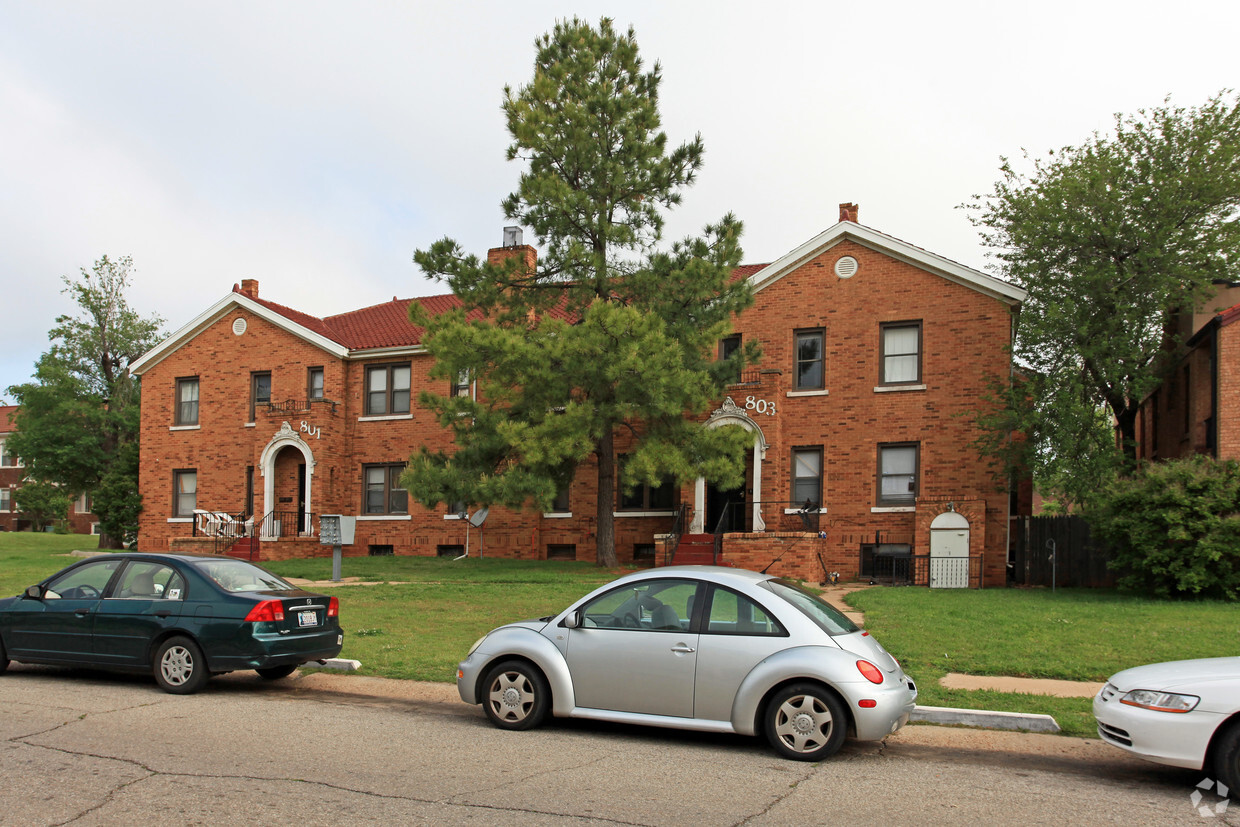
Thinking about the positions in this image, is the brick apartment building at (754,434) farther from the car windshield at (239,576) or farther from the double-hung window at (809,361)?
the car windshield at (239,576)

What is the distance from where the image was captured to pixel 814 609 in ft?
25.7

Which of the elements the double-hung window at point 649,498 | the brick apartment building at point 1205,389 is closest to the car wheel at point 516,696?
the brick apartment building at point 1205,389

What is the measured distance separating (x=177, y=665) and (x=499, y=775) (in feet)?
15.0

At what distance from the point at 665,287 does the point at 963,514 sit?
→ 824 cm

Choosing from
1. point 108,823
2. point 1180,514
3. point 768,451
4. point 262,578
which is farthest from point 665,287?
point 108,823

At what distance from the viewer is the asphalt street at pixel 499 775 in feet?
19.1

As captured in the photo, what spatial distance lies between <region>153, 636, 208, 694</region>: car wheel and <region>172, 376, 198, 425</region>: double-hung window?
24.0m

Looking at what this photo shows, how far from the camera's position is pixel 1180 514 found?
658 inches

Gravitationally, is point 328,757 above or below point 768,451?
below

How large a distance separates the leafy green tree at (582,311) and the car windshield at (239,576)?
388 inches

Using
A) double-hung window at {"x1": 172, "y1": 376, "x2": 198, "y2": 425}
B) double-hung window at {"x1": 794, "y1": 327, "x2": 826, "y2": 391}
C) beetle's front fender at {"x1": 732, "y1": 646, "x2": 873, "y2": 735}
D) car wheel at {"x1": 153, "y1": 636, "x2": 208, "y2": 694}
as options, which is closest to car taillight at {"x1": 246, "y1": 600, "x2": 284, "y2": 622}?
car wheel at {"x1": 153, "y1": 636, "x2": 208, "y2": 694}

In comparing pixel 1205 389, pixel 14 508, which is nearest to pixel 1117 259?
pixel 1205 389

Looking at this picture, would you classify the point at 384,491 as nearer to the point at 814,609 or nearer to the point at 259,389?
the point at 259,389

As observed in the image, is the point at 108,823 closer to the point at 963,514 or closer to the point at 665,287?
the point at 665,287
